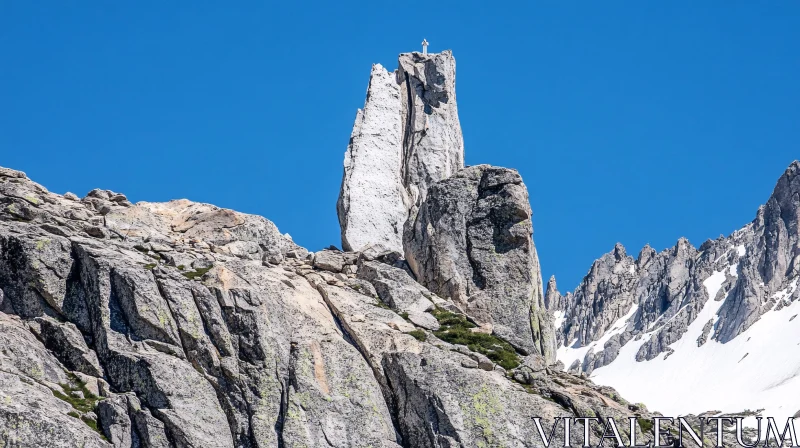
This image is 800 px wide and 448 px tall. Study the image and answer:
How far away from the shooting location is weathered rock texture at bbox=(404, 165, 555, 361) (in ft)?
214

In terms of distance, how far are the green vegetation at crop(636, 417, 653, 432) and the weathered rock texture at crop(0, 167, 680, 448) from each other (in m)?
0.82

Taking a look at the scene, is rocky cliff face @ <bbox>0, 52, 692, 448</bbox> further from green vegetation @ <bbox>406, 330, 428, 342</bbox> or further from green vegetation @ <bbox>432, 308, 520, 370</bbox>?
green vegetation @ <bbox>406, 330, 428, 342</bbox>

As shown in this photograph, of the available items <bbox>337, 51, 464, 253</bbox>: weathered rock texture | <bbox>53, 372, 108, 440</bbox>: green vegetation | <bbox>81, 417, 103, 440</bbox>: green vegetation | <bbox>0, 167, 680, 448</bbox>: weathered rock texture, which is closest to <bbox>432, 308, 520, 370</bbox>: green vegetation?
<bbox>0, 167, 680, 448</bbox>: weathered rock texture

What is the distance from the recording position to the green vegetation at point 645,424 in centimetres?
5334

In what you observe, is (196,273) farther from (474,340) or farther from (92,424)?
(474,340)

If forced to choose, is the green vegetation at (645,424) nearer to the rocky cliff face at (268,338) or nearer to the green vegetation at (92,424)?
the rocky cliff face at (268,338)

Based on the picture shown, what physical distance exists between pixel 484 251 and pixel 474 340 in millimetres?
9809

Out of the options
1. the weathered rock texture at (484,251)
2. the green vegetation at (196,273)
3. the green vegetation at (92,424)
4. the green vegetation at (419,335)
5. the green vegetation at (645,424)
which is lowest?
the green vegetation at (92,424)

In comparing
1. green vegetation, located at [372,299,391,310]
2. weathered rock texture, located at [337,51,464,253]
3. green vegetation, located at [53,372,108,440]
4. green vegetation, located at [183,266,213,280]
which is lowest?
green vegetation, located at [53,372,108,440]

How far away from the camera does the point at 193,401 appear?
1893 inches

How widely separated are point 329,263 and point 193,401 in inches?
714

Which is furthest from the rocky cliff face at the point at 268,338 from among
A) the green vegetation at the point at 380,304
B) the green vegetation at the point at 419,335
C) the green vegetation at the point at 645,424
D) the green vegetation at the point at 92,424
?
the green vegetation at the point at 645,424

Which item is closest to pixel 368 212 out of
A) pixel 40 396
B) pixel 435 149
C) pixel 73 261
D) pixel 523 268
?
pixel 435 149

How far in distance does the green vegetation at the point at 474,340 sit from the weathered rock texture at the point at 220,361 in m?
0.26
